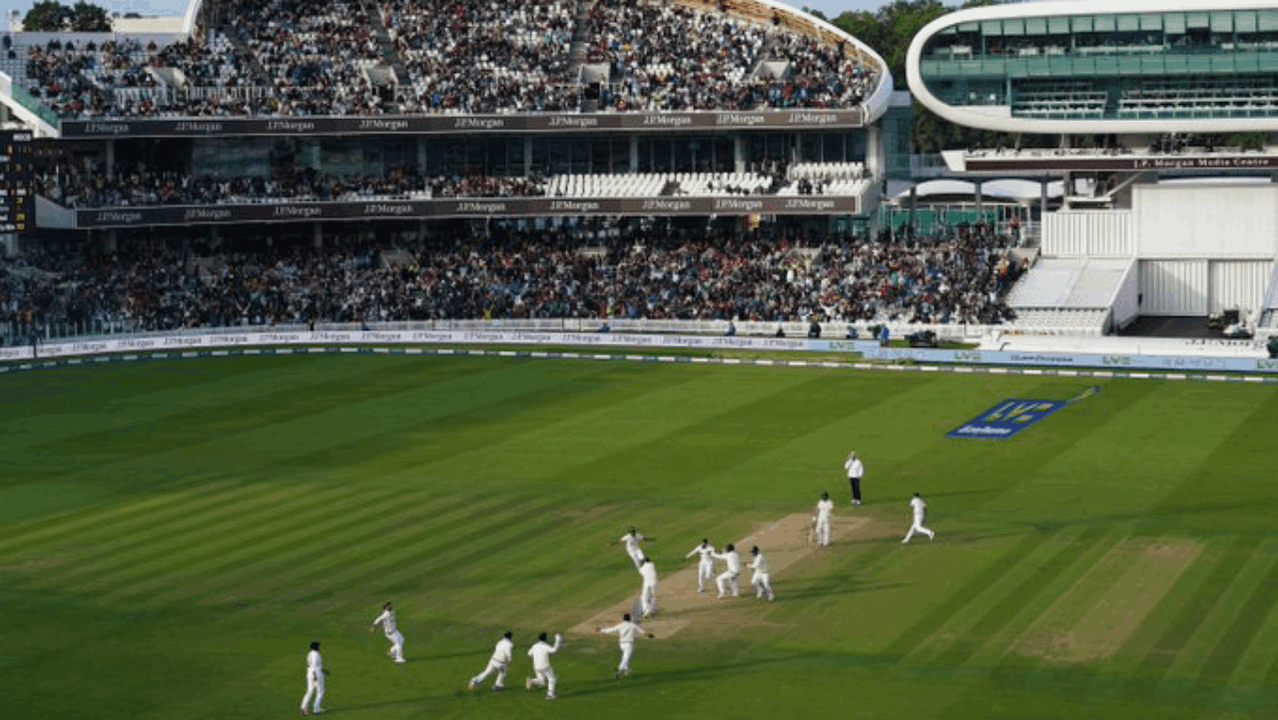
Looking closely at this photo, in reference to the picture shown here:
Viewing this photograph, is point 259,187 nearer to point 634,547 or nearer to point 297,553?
point 297,553

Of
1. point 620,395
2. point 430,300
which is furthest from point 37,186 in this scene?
point 620,395

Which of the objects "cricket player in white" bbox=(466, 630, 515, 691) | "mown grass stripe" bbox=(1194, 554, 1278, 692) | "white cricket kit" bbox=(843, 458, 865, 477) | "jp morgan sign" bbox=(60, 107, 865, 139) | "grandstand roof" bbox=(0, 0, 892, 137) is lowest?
"mown grass stripe" bbox=(1194, 554, 1278, 692)

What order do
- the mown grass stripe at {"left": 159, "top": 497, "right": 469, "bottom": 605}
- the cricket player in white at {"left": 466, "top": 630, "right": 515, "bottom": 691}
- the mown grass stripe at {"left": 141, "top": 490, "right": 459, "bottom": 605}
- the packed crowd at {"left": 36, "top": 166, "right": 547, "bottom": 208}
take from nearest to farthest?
1. the cricket player in white at {"left": 466, "top": 630, "right": 515, "bottom": 691}
2. the mown grass stripe at {"left": 159, "top": 497, "right": 469, "bottom": 605}
3. the mown grass stripe at {"left": 141, "top": 490, "right": 459, "bottom": 605}
4. the packed crowd at {"left": 36, "top": 166, "right": 547, "bottom": 208}

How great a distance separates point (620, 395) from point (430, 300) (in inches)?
1049

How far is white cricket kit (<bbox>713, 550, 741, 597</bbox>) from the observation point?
1491 inches

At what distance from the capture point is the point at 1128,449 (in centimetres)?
5503

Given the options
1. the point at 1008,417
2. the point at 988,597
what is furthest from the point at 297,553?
the point at 1008,417

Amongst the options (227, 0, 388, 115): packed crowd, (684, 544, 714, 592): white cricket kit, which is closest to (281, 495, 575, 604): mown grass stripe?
(684, 544, 714, 592): white cricket kit

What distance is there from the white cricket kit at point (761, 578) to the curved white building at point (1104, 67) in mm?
58103

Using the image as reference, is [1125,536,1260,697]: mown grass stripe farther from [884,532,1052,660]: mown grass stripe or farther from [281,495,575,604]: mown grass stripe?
[281,495,575,604]: mown grass stripe

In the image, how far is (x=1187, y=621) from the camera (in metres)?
35.8

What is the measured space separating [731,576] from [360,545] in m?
9.92

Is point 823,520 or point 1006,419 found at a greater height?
point 1006,419

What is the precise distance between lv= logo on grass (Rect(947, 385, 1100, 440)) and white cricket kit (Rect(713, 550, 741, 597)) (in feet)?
68.7
